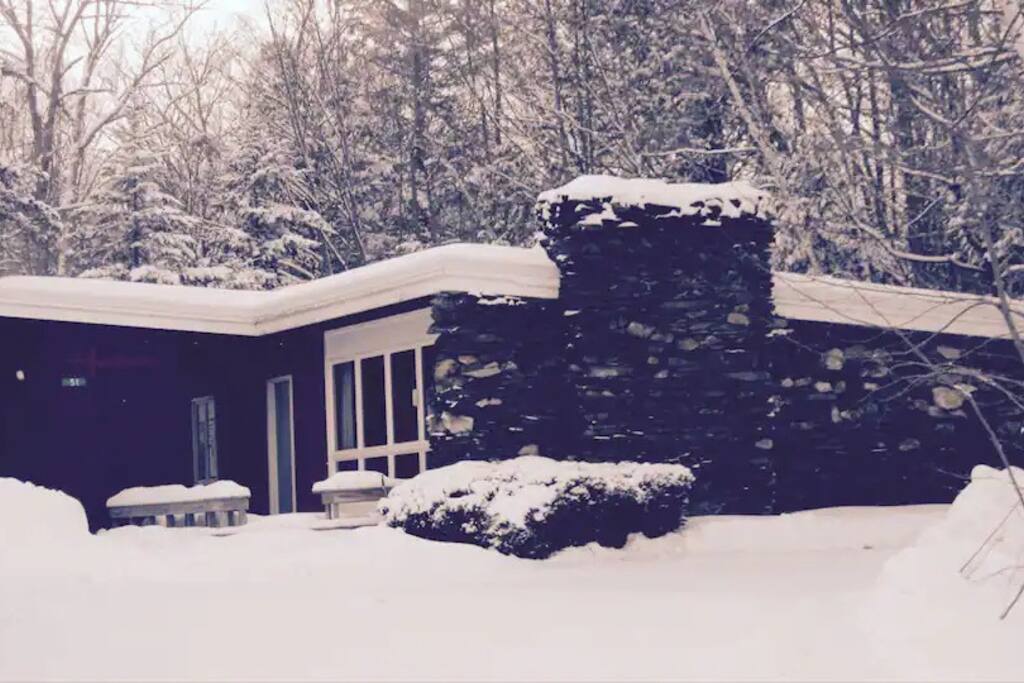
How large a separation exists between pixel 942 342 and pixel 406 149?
15235 mm

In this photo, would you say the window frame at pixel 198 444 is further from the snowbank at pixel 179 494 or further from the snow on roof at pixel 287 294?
the snowbank at pixel 179 494

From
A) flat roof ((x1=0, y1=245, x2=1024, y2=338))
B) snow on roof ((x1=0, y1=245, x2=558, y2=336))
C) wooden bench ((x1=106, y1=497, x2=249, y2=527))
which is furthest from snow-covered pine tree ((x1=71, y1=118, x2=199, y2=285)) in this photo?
wooden bench ((x1=106, y1=497, x2=249, y2=527))

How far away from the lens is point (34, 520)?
31.7 feet

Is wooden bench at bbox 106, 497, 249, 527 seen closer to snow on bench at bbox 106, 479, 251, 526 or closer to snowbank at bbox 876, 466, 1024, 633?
snow on bench at bbox 106, 479, 251, 526

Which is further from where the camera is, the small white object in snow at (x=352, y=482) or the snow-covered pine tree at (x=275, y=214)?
the snow-covered pine tree at (x=275, y=214)

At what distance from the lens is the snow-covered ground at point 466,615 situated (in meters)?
6.12

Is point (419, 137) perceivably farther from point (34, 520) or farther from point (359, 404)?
point (34, 520)

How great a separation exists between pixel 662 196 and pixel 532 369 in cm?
206

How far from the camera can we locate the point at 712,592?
8227 millimetres

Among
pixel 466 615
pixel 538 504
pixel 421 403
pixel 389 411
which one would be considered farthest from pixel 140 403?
pixel 466 615

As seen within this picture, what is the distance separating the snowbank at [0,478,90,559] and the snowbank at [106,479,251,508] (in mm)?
2506

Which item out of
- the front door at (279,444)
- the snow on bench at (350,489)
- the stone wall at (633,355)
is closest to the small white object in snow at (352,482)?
the snow on bench at (350,489)

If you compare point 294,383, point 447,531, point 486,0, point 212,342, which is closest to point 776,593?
point 447,531

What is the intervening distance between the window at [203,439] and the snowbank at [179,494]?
2.95 meters
